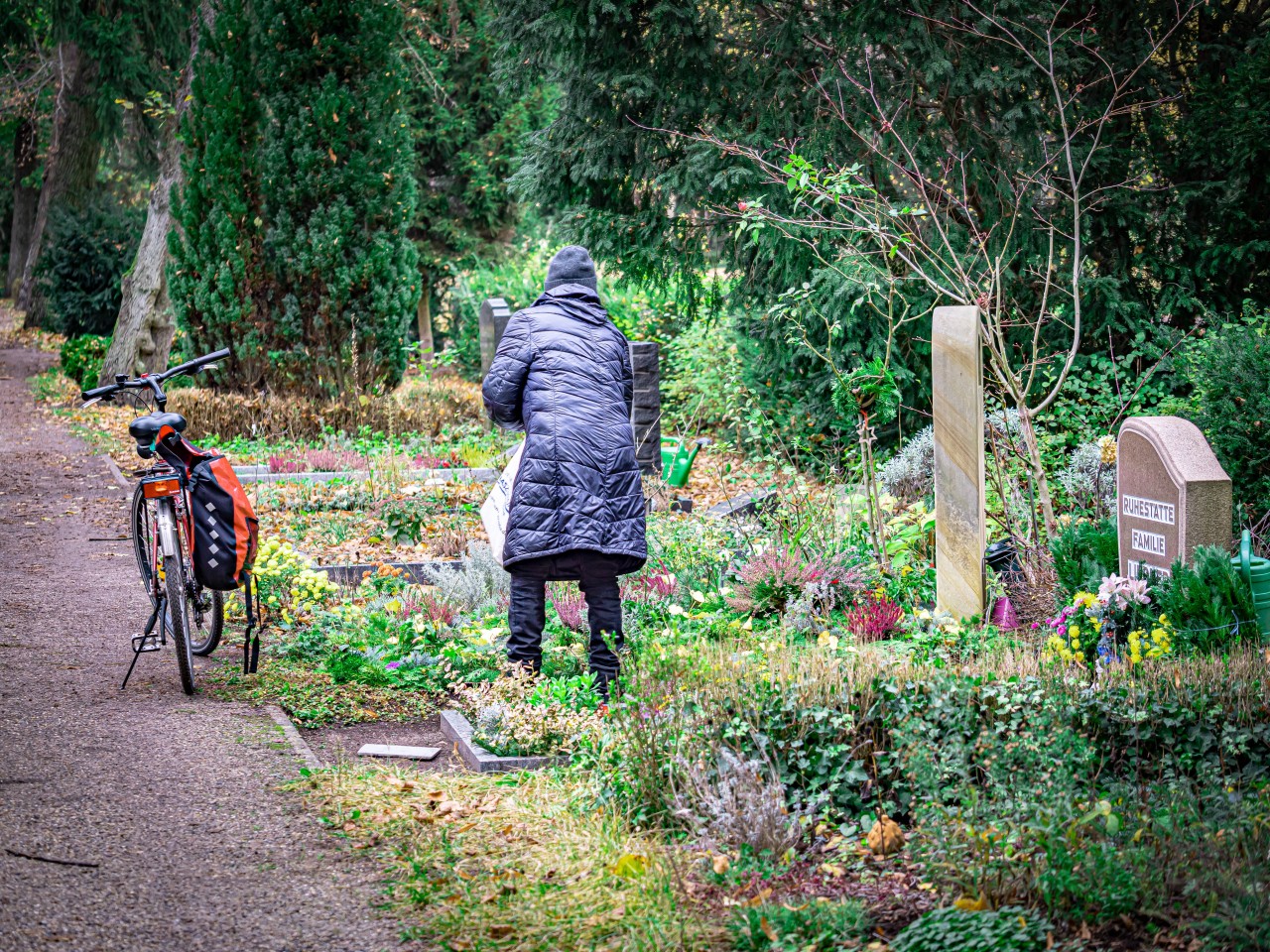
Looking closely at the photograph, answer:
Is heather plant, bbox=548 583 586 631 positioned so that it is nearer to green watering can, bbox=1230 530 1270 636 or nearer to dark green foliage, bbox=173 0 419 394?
green watering can, bbox=1230 530 1270 636

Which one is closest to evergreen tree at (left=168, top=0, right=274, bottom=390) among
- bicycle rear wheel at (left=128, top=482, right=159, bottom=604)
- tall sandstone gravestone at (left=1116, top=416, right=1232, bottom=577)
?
bicycle rear wheel at (left=128, top=482, right=159, bottom=604)

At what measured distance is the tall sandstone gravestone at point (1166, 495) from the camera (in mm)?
5227

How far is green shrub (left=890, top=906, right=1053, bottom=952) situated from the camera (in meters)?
2.79

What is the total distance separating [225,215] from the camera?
13.6 meters

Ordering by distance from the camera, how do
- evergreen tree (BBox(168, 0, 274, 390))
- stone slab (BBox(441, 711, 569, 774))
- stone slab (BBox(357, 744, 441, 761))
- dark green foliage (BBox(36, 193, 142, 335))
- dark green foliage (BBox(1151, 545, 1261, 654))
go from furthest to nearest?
dark green foliage (BBox(36, 193, 142, 335)) < evergreen tree (BBox(168, 0, 274, 390)) < dark green foliage (BBox(1151, 545, 1261, 654)) < stone slab (BBox(357, 744, 441, 761)) < stone slab (BBox(441, 711, 569, 774))

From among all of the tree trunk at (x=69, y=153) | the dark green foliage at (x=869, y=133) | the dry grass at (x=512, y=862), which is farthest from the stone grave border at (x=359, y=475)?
the tree trunk at (x=69, y=153)

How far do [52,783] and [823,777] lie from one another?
2605 millimetres

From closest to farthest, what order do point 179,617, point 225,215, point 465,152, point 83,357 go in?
point 179,617 < point 225,215 < point 83,357 < point 465,152

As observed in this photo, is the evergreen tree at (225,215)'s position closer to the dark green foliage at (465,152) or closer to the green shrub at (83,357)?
the green shrub at (83,357)

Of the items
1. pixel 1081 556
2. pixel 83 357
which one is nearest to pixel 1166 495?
pixel 1081 556

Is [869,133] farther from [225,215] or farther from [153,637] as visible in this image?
[225,215]

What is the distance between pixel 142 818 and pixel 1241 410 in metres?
6.37

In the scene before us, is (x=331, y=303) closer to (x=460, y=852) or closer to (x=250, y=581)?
→ (x=250, y=581)

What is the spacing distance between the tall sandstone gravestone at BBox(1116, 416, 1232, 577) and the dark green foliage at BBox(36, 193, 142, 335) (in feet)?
69.0
